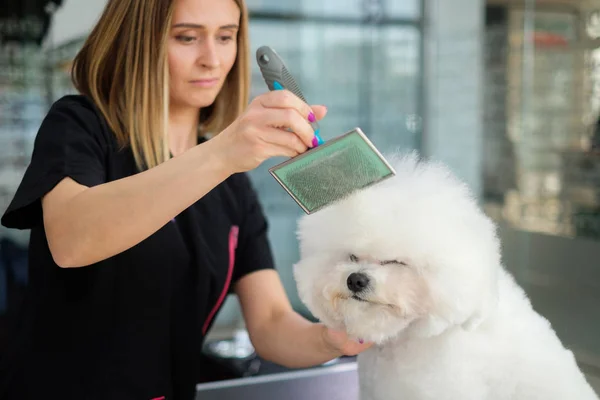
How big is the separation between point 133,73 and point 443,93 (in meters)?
2.73

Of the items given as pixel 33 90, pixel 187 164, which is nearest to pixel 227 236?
pixel 187 164

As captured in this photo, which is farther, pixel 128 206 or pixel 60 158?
pixel 60 158

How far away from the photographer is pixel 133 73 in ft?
3.21

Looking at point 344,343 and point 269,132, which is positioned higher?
point 269,132

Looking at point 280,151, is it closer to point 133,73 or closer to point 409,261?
point 409,261

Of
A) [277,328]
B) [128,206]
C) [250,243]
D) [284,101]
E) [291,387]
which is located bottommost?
[291,387]

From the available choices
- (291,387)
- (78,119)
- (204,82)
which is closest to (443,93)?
(291,387)

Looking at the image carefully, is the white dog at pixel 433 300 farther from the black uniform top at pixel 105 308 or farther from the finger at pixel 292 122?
the black uniform top at pixel 105 308

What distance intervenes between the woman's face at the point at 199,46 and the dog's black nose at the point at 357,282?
42cm

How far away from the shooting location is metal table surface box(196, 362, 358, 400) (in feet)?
3.89

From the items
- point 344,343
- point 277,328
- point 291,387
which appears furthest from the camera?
point 291,387

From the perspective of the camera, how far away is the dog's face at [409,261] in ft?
2.31

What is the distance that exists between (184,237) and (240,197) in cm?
16

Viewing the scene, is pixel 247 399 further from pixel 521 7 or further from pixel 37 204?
pixel 521 7
